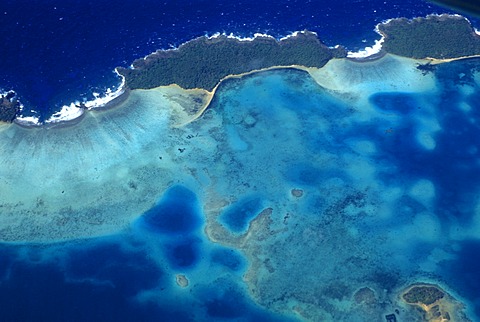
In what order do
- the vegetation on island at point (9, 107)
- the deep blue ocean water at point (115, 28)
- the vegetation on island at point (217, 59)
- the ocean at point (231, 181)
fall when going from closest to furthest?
the ocean at point (231, 181)
the vegetation on island at point (9, 107)
the deep blue ocean water at point (115, 28)
the vegetation on island at point (217, 59)

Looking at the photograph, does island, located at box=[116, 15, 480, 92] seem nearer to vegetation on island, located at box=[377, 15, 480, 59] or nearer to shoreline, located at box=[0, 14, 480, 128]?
vegetation on island, located at box=[377, 15, 480, 59]

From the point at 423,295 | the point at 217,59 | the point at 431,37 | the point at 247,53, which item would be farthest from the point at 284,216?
the point at 431,37

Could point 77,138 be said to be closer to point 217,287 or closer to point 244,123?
point 244,123

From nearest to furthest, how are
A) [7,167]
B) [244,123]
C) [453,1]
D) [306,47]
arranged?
[453,1], [7,167], [244,123], [306,47]

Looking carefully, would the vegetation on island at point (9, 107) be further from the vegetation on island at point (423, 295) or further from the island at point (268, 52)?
the vegetation on island at point (423, 295)

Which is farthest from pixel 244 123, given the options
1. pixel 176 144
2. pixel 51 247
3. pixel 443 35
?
pixel 443 35

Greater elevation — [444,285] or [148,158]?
[148,158]

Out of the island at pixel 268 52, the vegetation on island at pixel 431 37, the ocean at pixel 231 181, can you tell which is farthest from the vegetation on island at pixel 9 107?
the vegetation on island at pixel 431 37
